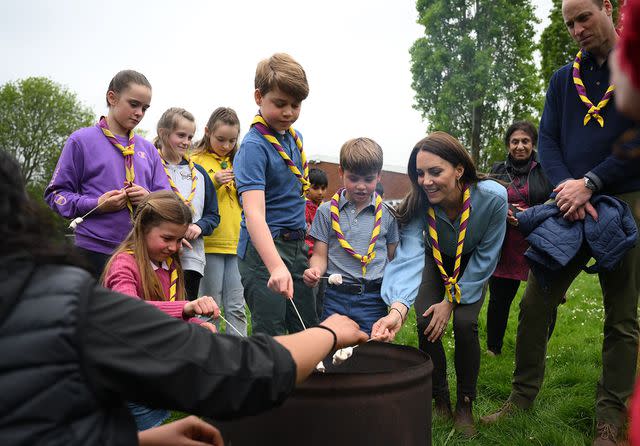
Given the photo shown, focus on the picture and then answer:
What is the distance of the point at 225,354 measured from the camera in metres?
1.25

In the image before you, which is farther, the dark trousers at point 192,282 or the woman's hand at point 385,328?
the dark trousers at point 192,282

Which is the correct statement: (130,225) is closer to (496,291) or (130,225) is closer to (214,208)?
(214,208)

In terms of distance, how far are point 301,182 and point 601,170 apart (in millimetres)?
1496

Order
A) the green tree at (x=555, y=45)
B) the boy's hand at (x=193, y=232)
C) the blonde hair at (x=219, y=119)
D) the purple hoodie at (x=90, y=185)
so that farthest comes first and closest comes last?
the green tree at (x=555, y=45) → the blonde hair at (x=219, y=119) → the boy's hand at (x=193, y=232) → the purple hoodie at (x=90, y=185)

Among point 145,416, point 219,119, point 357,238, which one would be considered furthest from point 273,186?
point 219,119

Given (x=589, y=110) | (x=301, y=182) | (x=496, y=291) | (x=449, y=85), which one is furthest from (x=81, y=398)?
(x=449, y=85)

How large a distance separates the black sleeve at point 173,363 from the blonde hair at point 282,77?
5.73ft

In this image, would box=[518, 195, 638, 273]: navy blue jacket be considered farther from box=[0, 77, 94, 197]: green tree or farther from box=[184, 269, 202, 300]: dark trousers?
box=[0, 77, 94, 197]: green tree

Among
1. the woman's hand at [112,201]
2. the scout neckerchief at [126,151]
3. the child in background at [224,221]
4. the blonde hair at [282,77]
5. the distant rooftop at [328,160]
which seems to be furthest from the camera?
the distant rooftop at [328,160]

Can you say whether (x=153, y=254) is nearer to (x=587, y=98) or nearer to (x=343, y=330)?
(x=343, y=330)

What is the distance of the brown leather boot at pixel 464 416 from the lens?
3.07 meters

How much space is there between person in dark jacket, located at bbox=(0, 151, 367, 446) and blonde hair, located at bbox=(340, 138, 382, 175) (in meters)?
2.07

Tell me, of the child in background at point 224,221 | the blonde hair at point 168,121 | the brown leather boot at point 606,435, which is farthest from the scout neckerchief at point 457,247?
the blonde hair at point 168,121

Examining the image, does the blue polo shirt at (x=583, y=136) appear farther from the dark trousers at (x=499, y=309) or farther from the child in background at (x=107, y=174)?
the child in background at (x=107, y=174)
